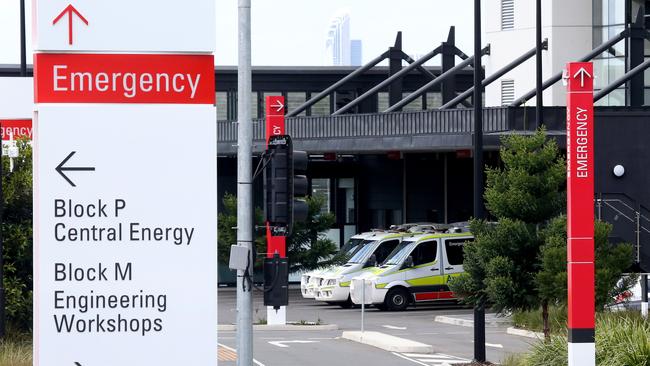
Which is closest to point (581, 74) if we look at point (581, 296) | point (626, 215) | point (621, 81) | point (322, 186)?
point (581, 296)

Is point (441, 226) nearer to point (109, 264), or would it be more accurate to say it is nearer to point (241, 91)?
point (241, 91)

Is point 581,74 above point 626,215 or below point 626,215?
above

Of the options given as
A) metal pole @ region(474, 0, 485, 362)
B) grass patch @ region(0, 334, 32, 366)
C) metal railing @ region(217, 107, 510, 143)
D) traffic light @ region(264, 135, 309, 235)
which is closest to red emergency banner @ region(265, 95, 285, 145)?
metal railing @ region(217, 107, 510, 143)

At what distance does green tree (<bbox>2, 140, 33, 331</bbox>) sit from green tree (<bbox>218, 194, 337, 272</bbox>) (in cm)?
1623

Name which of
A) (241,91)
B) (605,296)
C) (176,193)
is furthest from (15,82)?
(176,193)

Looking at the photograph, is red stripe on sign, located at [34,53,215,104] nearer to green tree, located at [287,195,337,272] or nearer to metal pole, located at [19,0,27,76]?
metal pole, located at [19,0,27,76]

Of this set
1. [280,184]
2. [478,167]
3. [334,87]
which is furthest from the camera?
[334,87]

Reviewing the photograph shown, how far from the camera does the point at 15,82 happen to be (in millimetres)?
20281

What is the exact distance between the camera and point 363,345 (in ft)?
87.5

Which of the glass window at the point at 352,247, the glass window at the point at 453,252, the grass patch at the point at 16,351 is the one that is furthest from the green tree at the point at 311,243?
the grass patch at the point at 16,351

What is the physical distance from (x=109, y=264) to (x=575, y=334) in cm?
800

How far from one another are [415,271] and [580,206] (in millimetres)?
22261

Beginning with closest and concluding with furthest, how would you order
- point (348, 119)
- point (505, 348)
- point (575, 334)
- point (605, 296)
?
point (575, 334) < point (605, 296) < point (505, 348) < point (348, 119)

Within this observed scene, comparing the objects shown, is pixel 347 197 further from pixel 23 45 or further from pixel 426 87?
pixel 23 45
